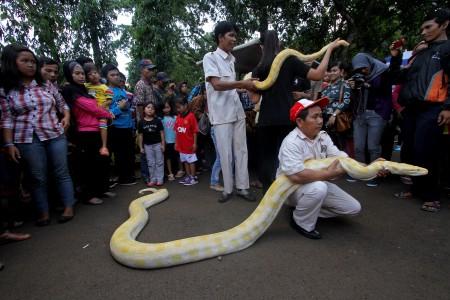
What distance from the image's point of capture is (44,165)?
11.6 ft

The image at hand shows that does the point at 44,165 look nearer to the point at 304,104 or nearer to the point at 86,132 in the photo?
the point at 86,132

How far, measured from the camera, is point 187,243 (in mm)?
2598

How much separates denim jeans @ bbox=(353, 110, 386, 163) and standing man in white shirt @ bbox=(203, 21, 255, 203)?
2122 mm

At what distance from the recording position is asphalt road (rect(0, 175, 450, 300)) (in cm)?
221

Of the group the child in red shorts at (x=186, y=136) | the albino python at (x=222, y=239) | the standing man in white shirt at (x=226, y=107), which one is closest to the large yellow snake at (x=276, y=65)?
the standing man in white shirt at (x=226, y=107)

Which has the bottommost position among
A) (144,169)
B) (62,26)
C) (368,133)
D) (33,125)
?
(144,169)

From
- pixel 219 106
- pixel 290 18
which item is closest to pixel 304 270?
pixel 219 106

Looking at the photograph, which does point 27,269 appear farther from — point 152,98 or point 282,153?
point 152,98

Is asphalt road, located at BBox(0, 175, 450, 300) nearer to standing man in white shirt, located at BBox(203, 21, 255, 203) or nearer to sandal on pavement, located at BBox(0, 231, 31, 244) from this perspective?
sandal on pavement, located at BBox(0, 231, 31, 244)

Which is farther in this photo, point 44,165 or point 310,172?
point 44,165

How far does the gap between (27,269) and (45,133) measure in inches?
65.2

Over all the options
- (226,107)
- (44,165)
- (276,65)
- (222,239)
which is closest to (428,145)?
(276,65)

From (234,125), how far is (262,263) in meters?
2.16

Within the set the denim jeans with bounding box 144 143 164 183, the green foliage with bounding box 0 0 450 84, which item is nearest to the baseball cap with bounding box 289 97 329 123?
the denim jeans with bounding box 144 143 164 183
